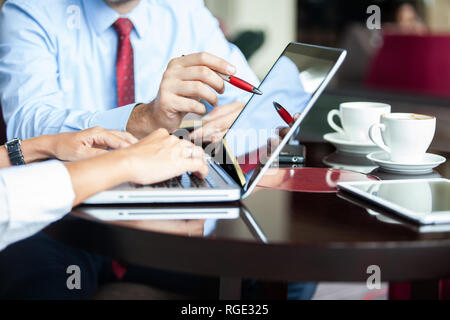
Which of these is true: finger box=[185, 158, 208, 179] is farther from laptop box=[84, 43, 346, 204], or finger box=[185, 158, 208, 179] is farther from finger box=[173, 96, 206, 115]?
finger box=[173, 96, 206, 115]

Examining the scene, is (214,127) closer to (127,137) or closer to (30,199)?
(127,137)

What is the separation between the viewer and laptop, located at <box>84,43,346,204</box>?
815 millimetres

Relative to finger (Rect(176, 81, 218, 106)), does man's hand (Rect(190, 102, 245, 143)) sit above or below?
below

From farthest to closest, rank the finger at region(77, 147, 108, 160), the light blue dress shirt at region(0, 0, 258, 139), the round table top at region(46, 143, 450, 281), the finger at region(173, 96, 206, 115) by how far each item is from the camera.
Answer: the light blue dress shirt at region(0, 0, 258, 139)
the finger at region(173, 96, 206, 115)
the finger at region(77, 147, 108, 160)
the round table top at region(46, 143, 450, 281)

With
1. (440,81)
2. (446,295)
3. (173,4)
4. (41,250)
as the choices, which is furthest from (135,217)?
(440,81)

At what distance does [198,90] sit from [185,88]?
0.03 metres

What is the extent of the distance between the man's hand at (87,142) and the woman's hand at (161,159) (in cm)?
15

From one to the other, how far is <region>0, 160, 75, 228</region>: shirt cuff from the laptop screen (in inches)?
10.3

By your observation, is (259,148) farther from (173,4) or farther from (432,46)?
(432,46)

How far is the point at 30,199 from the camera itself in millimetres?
744

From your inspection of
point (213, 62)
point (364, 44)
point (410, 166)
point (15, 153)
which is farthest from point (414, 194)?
point (364, 44)

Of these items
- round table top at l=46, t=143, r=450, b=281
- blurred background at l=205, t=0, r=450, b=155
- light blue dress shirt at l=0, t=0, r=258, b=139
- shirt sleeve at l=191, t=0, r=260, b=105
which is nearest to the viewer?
round table top at l=46, t=143, r=450, b=281

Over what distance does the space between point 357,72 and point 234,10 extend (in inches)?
86.0

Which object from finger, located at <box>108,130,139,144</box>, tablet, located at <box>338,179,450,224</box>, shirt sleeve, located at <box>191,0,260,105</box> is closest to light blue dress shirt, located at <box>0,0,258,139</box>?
shirt sleeve, located at <box>191,0,260,105</box>
